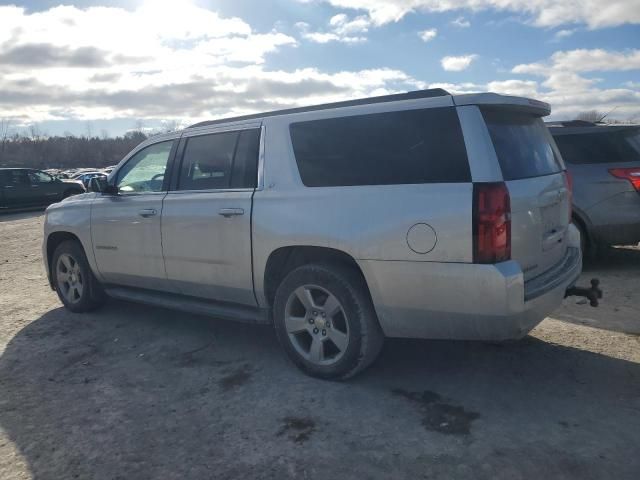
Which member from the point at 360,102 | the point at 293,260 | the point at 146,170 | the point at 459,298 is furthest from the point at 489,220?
the point at 146,170

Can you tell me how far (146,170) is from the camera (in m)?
5.14

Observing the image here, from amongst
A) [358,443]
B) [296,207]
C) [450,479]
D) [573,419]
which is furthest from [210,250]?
[573,419]

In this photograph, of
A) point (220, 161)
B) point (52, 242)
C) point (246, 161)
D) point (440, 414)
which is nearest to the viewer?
point (440, 414)

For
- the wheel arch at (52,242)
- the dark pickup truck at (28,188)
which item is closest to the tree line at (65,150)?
the dark pickup truck at (28,188)

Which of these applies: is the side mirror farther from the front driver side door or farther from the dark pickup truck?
the dark pickup truck

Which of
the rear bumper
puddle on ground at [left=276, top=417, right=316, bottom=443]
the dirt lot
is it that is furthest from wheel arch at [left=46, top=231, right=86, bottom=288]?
the rear bumper

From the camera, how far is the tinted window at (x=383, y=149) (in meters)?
3.31

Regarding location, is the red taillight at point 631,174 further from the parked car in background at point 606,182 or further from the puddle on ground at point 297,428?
the puddle on ground at point 297,428

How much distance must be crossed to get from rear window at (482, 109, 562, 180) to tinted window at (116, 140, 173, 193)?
2.91 m

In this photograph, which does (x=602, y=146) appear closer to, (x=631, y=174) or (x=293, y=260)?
(x=631, y=174)

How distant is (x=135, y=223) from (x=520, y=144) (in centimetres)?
334

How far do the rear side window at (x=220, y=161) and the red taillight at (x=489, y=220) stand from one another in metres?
1.75

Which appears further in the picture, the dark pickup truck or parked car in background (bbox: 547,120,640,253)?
the dark pickup truck

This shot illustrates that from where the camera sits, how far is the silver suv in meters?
3.20
